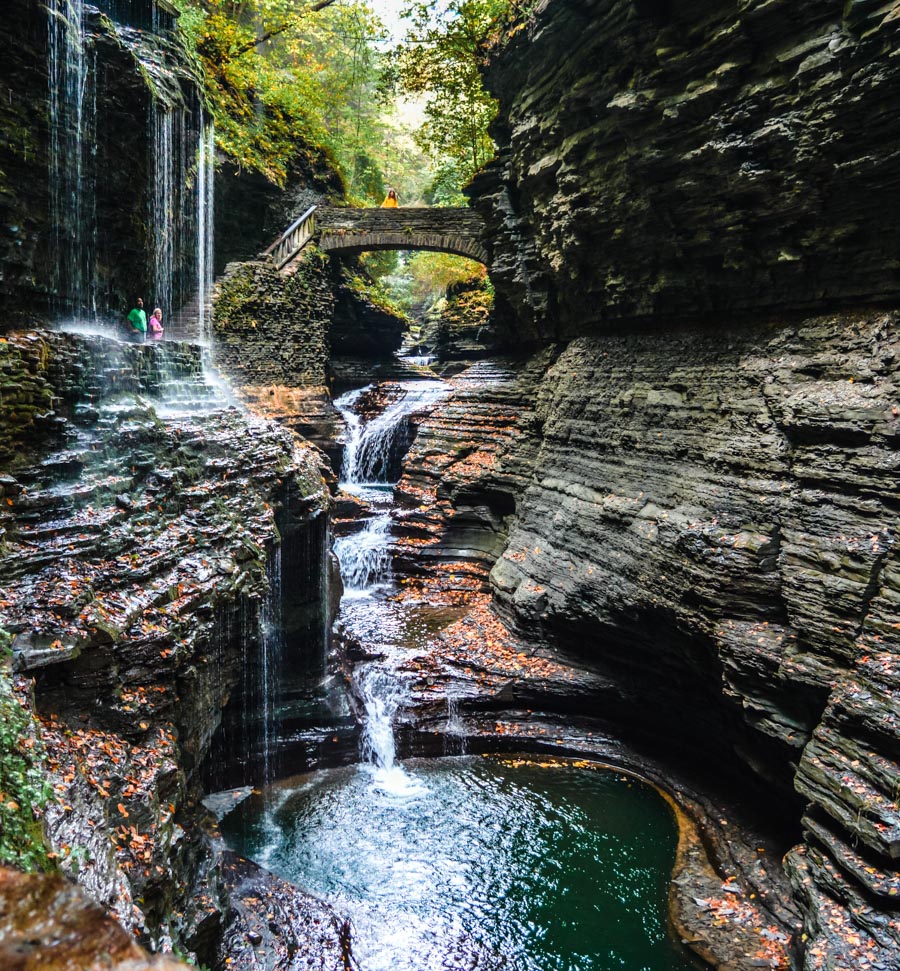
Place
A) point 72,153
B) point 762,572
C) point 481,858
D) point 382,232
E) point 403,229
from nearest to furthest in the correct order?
point 762,572 → point 481,858 → point 72,153 → point 403,229 → point 382,232

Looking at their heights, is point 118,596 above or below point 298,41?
below

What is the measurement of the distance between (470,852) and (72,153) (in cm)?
1236

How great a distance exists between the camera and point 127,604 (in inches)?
257

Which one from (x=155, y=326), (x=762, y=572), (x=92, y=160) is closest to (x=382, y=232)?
(x=155, y=326)

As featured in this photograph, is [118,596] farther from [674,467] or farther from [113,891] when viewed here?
[674,467]

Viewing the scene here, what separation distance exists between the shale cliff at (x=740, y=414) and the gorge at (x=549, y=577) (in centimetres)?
5

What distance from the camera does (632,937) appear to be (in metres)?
7.11

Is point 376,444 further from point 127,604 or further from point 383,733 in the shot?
point 127,604

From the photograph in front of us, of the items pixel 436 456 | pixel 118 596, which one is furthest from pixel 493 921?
pixel 436 456

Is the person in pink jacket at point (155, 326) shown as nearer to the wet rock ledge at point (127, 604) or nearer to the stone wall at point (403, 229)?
the wet rock ledge at point (127, 604)

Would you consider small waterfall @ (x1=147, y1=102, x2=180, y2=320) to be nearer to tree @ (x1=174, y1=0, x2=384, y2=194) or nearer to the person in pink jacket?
the person in pink jacket

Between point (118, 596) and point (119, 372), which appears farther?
point (119, 372)

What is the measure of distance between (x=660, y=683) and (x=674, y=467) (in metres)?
3.52

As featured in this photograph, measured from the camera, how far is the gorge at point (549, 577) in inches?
241
